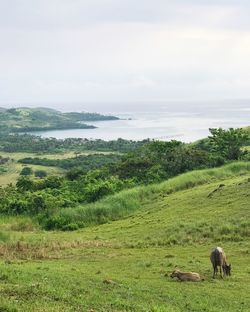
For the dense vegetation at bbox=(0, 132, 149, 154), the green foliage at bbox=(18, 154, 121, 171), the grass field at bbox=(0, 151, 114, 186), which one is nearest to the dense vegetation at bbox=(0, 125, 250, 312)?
the grass field at bbox=(0, 151, 114, 186)

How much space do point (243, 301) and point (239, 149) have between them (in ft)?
143

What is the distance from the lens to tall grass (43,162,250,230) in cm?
3975

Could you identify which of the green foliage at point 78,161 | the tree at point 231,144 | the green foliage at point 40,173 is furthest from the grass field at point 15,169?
the tree at point 231,144

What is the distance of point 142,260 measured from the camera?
22.4 m

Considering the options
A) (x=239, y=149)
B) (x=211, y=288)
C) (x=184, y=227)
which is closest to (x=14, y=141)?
(x=239, y=149)

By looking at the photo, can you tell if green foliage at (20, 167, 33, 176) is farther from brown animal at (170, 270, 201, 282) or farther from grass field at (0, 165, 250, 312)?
brown animal at (170, 270, 201, 282)

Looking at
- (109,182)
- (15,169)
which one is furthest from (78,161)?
(109,182)

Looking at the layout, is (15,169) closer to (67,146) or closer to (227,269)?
(67,146)

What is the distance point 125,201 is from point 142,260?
19.9 meters

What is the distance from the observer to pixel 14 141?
581 ft

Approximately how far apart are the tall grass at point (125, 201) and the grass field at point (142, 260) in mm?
1480

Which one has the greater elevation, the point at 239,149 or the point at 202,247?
the point at 239,149

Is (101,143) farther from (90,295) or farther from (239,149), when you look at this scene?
(90,295)

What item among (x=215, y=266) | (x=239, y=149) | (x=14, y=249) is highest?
(x=239, y=149)
